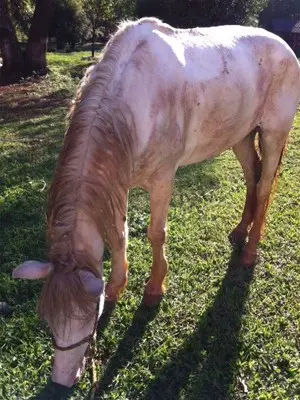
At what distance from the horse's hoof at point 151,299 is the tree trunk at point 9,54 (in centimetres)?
909

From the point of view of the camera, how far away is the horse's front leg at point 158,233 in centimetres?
292

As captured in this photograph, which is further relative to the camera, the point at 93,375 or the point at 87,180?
the point at 93,375

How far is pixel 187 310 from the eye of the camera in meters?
3.23

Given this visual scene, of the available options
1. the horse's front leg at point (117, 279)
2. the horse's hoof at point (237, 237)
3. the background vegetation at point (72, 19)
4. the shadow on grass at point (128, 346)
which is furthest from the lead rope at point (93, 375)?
the background vegetation at point (72, 19)

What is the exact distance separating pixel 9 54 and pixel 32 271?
33.4 feet

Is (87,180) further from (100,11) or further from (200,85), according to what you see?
(100,11)

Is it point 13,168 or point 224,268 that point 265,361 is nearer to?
point 224,268

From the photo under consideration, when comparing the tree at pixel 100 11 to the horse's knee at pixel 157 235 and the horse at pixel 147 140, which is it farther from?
the horse's knee at pixel 157 235

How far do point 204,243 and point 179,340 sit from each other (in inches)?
49.8

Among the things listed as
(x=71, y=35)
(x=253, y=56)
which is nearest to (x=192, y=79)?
(x=253, y=56)

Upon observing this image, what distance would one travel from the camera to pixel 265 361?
2.84 meters

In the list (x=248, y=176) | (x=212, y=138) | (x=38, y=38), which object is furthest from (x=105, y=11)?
(x=212, y=138)

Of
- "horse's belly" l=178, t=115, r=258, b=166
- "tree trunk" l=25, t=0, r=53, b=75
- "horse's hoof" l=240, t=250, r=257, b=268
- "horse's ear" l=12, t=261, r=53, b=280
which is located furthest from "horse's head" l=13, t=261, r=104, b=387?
"tree trunk" l=25, t=0, r=53, b=75

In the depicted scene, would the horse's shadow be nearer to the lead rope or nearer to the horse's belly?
the lead rope
